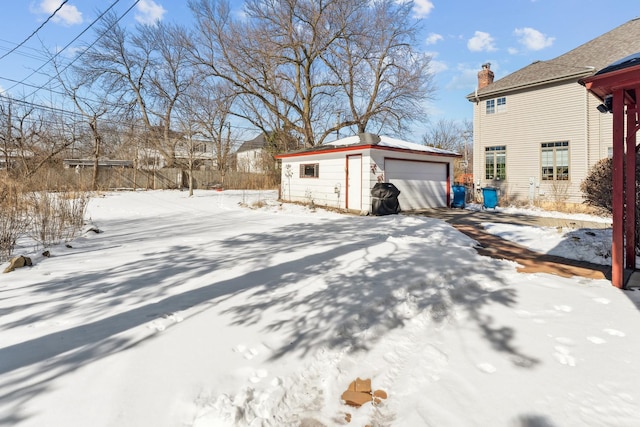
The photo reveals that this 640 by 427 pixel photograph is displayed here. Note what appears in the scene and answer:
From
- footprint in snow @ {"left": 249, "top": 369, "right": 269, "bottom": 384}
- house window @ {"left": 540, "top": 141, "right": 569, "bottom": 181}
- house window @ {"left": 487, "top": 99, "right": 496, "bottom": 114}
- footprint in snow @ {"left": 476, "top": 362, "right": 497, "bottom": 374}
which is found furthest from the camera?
house window @ {"left": 487, "top": 99, "right": 496, "bottom": 114}

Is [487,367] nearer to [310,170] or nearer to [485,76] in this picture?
[310,170]

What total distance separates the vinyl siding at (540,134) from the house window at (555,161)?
0.17 metres

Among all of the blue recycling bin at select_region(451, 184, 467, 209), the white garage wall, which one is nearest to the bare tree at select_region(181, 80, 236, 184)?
the white garage wall

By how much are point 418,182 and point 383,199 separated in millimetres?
2825

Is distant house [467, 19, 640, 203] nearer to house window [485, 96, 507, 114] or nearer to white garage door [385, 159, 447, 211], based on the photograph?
house window [485, 96, 507, 114]

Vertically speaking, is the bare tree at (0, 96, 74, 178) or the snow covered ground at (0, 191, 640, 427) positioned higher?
the bare tree at (0, 96, 74, 178)

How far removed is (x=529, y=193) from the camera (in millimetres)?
14258

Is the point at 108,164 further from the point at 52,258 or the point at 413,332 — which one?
the point at 413,332

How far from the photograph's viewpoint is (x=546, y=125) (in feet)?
45.5

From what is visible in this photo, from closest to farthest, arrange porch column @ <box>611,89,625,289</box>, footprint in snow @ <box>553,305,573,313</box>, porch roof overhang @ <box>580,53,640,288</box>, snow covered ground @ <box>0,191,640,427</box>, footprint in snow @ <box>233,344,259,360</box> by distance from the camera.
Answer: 1. snow covered ground @ <box>0,191,640,427</box>
2. footprint in snow @ <box>233,344,259,360</box>
3. footprint in snow @ <box>553,305,573,313</box>
4. porch roof overhang @ <box>580,53,640,288</box>
5. porch column @ <box>611,89,625,289</box>

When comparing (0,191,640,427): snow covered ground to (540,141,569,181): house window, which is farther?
(540,141,569,181): house window

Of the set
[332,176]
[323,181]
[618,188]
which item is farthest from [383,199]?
[618,188]

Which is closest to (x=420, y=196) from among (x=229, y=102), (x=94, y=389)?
(x=94, y=389)

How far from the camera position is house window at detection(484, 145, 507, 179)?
15.2 m
